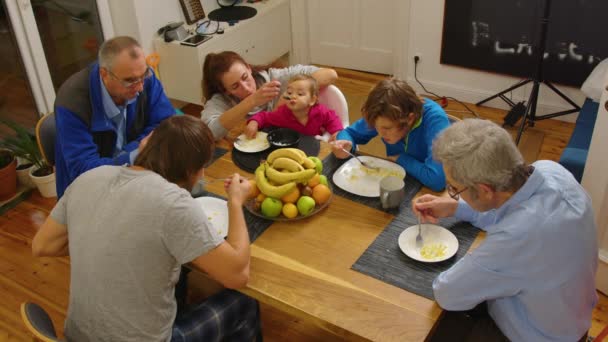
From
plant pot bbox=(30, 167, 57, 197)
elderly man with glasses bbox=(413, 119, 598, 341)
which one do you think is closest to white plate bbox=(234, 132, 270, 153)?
elderly man with glasses bbox=(413, 119, 598, 341)

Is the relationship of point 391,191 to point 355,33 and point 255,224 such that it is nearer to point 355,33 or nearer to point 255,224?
point 255,224

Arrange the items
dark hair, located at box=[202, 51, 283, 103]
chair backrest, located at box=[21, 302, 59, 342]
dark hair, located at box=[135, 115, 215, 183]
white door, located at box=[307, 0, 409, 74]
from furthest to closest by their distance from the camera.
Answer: white door, located at box=[307, 0, 409, 74]
dark hair, located at box=[202, 51, 283, 103]
dark hair, located at box=[135, 115, 215, 183]
chair backrest, located at box=[21, 302, 59, 342]

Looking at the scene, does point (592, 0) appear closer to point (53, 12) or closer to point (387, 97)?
point (387, 97)

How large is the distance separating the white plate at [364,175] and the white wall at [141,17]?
7.23ft

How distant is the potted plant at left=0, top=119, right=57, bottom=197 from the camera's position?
3111mm

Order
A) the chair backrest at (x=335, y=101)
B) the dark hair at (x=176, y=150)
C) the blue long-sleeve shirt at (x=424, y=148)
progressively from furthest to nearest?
1. the chair backrest at (x=335, y=101)
2. the blue long-sleeve shirt at (x=424, y=148)
3. the dark hair at (x=176, y=150)

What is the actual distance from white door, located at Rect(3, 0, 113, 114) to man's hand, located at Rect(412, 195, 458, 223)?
2.59 meters

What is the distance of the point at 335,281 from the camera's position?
1.56 meters

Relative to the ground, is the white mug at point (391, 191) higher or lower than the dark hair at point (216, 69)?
lower

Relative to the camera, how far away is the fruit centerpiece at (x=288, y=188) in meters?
1.79

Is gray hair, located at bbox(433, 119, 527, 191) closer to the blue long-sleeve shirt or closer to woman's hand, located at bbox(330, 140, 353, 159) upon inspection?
the blue long-sleeve shirt

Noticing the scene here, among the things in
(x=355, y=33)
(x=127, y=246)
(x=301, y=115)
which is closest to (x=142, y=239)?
(x=127, y=246)

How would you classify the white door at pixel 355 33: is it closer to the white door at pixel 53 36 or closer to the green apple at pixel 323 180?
the white door at pixel 53 36

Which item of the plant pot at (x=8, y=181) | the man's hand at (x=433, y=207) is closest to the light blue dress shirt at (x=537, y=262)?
the man's hand at (x=433, y=207)
